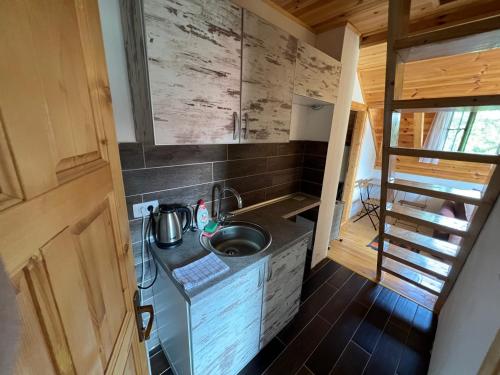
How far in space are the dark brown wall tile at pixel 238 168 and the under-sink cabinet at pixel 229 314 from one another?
70cm

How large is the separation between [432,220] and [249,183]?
5.00 feet

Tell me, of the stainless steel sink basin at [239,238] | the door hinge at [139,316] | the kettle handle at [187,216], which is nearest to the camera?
the door hinge at [139,316]

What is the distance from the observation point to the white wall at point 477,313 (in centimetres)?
78

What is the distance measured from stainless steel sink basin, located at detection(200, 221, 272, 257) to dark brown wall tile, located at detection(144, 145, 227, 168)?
0.53m

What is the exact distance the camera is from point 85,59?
0.46m

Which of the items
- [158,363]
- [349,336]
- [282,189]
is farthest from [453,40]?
[158,363]

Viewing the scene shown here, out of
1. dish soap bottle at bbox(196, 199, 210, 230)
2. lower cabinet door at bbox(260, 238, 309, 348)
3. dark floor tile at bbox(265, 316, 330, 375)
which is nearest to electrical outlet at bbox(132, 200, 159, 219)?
dish soap bottle at bbox(196, 199, 210, 230)

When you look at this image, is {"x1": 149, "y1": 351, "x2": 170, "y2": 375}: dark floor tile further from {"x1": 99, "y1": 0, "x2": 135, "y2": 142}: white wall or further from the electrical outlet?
{"x1": 99, "y1": 0, "x2": 135, "y2": 142}: white wall

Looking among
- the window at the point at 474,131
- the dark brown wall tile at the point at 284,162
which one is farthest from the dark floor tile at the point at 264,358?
the window at the point at 474,131

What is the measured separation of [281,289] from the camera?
4.40 feet

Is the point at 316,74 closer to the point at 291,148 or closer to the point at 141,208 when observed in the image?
the point at 291,148

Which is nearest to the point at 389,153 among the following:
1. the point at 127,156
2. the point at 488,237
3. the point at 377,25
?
the point at 488,237

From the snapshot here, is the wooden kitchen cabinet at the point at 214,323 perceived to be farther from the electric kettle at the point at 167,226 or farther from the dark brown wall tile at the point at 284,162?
the dark brown wall tile at the point at 284,162

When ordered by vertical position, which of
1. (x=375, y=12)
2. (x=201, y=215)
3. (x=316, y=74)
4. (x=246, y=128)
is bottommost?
(x=201, y=215)
